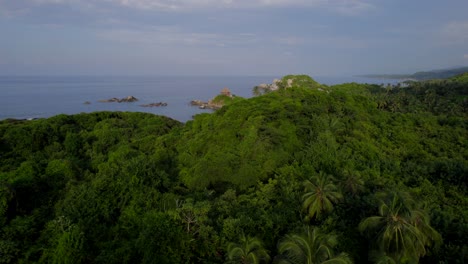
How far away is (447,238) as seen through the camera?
56.0ft

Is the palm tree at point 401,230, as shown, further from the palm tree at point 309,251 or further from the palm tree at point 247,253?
the palm tree at point 247,253

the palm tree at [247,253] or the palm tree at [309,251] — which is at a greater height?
the palm tree at [309,251]

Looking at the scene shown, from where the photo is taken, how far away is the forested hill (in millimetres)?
15109

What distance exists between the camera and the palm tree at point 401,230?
46.0 feet

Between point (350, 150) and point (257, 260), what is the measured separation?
1829cm

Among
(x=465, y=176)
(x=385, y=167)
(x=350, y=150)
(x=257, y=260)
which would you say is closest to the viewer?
(x=257, y=260)

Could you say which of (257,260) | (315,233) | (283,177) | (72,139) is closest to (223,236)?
(257,260)

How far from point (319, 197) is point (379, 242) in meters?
3.96

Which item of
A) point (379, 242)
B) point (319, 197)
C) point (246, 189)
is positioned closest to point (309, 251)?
point (379, 242)

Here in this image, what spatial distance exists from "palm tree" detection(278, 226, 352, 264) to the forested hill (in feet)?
0.17

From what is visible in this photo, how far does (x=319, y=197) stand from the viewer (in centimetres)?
1781

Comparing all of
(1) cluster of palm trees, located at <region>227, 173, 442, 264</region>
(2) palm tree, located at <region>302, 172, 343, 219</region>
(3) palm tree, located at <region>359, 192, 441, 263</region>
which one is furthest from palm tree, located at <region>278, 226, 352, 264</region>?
(2) palm tree, located at <region>302, 172, 343, 219</region>

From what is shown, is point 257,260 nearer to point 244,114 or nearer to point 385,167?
point 385,167

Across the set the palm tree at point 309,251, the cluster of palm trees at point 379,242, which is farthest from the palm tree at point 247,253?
the palm tree at point 309,251
